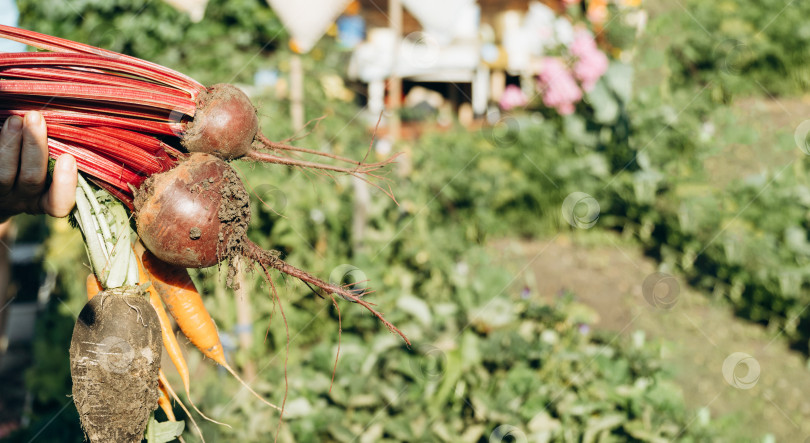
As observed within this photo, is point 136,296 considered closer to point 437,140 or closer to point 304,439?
point 304,439

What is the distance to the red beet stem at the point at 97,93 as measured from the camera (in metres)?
1.32

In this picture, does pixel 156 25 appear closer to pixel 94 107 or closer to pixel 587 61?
pixel 587 61

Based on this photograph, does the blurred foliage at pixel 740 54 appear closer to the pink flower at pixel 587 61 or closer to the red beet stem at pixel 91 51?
the pink flower at pixel 587 61

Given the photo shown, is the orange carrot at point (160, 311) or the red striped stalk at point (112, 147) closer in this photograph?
the red striped stalk at point (112, 147)

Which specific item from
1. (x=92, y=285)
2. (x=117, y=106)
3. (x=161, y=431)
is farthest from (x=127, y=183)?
(x=161, y=431)

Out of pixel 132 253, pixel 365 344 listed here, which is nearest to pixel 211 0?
pixel 365 344

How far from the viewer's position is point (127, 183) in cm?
145

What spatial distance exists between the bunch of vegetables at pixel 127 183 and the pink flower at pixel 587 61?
4.56 meters

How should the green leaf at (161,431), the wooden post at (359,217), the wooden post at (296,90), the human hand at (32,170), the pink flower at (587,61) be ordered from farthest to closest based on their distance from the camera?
the pink flower at (587,61)
the wooden post at (296,90)
the wooden post at (359,217)
the green leaf at (161,431)
the human hand at (32,170)

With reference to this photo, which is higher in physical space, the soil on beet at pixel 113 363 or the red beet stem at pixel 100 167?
the red beet stem at pixel 100 167

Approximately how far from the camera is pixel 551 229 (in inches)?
195

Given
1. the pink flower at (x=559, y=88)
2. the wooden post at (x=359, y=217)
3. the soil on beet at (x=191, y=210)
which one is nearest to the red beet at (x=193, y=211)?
the soil on beet at (x=191, y=210)

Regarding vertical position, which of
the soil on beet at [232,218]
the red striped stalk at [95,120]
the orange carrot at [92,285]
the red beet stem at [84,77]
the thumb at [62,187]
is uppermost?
the red beet stem at [84,77]

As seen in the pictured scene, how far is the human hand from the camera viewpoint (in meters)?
1.31
